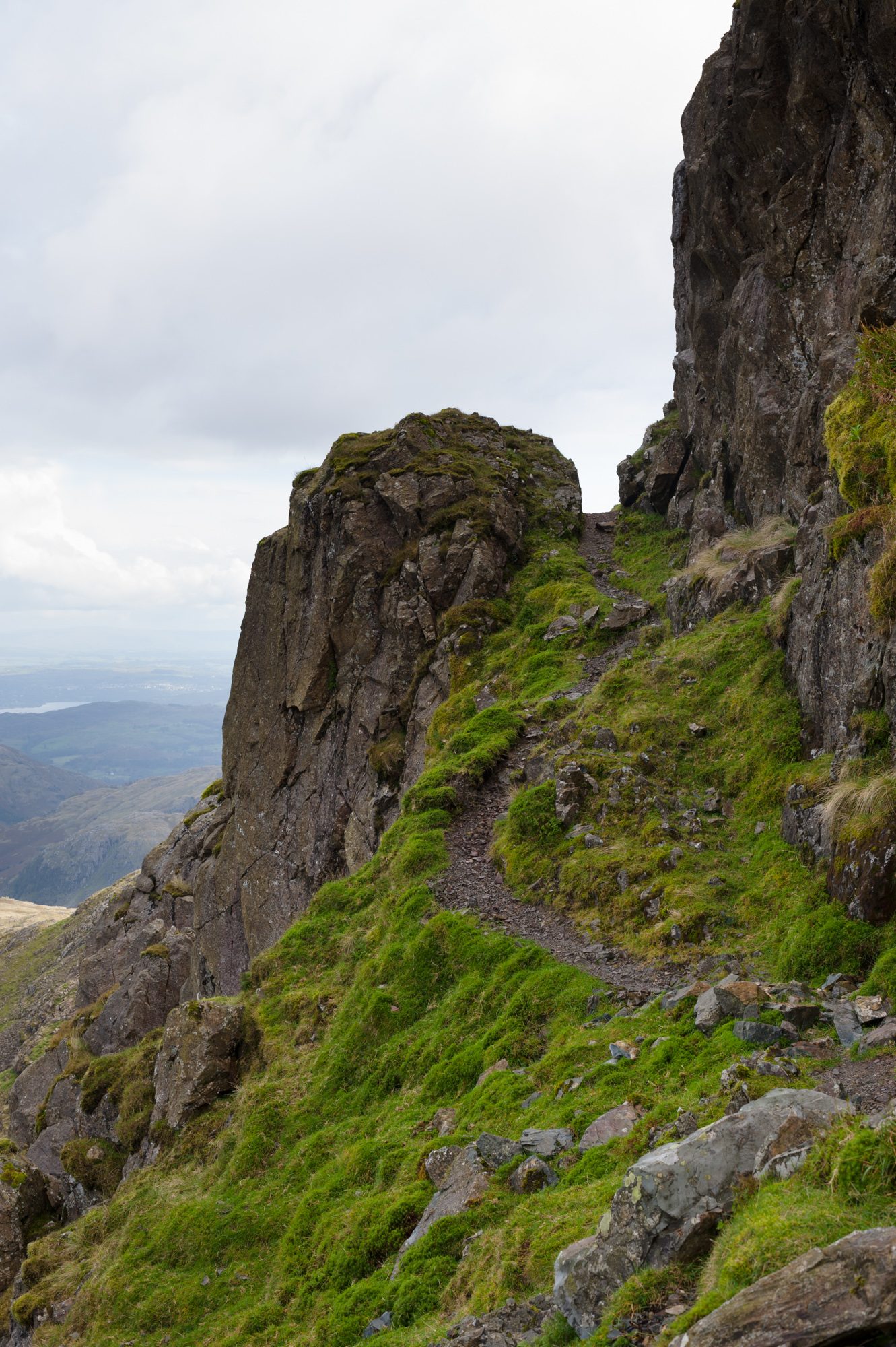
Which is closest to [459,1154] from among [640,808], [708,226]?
[640,808]

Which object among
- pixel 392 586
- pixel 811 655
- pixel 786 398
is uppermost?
pixel 786 398

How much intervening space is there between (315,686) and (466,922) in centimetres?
2591

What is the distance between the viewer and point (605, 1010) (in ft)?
49.2

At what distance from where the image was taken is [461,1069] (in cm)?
1599

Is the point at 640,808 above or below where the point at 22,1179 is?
above

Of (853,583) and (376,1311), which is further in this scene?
(853,583)

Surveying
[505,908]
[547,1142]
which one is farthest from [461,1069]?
[505,908]

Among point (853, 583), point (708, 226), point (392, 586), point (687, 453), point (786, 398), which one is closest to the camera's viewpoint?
point (853, 583)

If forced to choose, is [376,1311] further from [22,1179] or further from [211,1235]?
[22,1179]

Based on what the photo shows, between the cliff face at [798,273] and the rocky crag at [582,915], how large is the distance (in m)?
0.16

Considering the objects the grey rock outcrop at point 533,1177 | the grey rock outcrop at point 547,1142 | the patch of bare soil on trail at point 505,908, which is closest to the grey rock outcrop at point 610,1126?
the grey rock outcrop at point 547,1142

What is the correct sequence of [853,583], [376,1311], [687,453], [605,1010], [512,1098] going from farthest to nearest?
[687,453], [853,583], [605,1010], [512,1098], [376,1311]

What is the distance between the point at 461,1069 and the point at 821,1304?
11.5 metres

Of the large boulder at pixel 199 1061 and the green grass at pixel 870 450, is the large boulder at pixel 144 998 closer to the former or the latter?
the large boulder at pixel 199 1061
